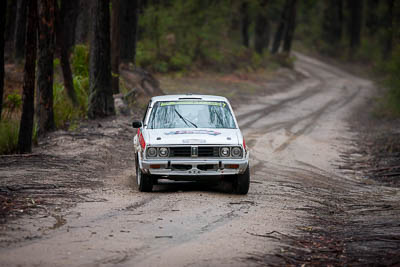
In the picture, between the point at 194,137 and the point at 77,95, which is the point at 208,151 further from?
the point at 77,95

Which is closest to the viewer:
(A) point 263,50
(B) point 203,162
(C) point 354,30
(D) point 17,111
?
(B) point 203,162

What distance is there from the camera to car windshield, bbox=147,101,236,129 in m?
Answer: 11.6

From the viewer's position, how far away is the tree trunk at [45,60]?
17125 mm

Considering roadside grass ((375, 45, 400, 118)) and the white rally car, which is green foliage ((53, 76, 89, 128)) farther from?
roadside grass ((375, 45, 400, 118))

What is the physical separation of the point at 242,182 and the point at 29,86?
20.9 ft

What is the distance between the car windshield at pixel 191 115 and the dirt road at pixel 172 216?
118 centimetres

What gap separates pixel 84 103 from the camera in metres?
22.0

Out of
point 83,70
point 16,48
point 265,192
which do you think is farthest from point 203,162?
point 16,48

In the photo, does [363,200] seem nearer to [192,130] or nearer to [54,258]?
[192,130]

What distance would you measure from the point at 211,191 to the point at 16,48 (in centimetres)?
1999

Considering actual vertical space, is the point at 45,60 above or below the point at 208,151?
above

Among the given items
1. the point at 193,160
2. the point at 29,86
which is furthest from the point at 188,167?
the point at 29,86

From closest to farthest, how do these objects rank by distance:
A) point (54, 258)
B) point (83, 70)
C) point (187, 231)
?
point (54, 258) < point (187, 231) < point (83, 70)

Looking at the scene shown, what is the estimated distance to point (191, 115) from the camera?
11.8 metres
